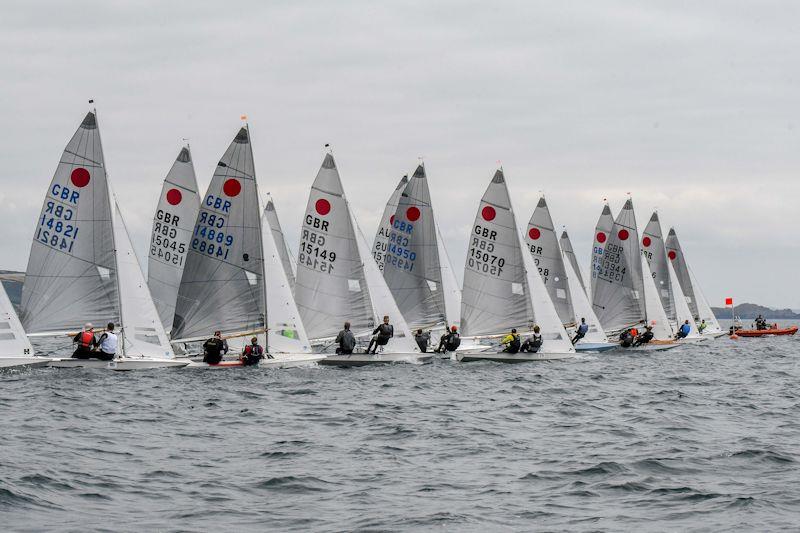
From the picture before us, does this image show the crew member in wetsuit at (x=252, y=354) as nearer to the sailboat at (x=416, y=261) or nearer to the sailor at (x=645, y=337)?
the sailboat at (x=416, y=261)

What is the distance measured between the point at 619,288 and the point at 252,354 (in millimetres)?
26258

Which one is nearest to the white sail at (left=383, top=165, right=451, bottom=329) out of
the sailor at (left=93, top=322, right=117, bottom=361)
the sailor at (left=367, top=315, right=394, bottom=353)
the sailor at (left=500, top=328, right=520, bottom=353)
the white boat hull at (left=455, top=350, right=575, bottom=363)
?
the white boat hull at (left=455, top=350, right=575, bottom=363)

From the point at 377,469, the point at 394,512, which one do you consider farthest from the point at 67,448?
the point at 394,512

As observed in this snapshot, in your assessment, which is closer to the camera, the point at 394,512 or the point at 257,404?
the point at 394,512

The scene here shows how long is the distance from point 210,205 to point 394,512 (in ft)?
71.7

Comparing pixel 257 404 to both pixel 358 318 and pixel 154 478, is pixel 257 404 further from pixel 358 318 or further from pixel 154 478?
pixel 358 318

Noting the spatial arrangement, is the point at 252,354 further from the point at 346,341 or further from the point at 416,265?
the point at 416,265

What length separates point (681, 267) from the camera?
70938 millimetres

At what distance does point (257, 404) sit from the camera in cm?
2455

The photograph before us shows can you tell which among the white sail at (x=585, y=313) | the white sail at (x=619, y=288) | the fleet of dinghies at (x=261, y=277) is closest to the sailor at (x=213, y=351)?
the fleet of dinghies at (x=261, y=277)

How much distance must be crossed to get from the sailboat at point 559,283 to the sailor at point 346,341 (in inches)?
573

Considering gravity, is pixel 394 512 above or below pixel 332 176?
below

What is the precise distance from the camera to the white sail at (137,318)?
31562 mm

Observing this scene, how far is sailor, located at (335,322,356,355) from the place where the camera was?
34.6m
